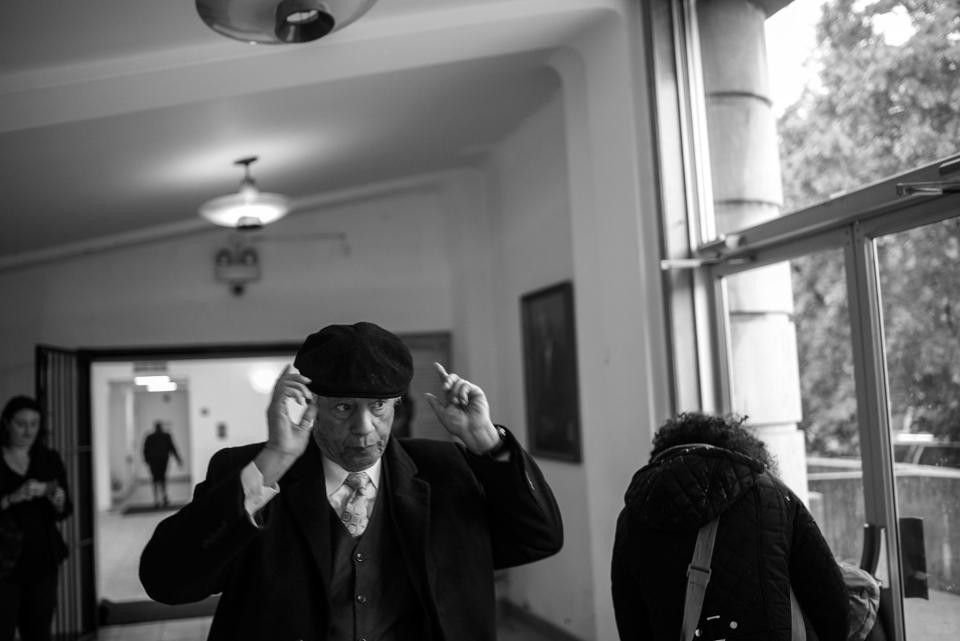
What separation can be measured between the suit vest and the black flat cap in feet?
0.83

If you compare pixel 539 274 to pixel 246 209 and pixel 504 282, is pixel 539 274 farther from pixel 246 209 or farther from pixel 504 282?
pixel 246 209

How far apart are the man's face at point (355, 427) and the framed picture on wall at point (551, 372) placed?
4.13 m

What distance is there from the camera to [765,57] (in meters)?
3.90

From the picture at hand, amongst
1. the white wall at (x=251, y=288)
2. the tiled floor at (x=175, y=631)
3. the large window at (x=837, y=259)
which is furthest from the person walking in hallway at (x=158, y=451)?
the large window at (x=837, y=259)

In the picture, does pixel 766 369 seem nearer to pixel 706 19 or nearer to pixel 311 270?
pixel 706 19

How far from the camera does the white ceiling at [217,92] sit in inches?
157

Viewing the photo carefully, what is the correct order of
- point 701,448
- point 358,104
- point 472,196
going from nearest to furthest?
point 701,448 → point 358,104 → point 472,196

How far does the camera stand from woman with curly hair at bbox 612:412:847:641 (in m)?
2.19

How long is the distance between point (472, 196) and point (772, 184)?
13.7 ft

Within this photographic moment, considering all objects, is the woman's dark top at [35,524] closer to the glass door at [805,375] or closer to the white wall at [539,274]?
the white wall at [539,274]

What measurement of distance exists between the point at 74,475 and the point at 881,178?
608 cm

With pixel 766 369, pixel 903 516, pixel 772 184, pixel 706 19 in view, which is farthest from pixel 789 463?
pixel 706 19

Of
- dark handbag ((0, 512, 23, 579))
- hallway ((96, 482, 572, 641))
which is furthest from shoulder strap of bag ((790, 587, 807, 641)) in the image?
hallway ((96, 482, 572, 641))

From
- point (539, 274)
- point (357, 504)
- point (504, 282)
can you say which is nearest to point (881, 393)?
point (357, 504)
